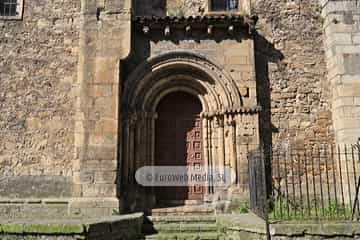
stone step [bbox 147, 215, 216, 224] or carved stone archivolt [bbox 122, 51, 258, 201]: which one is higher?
carved stone archivolt [bbox 122, 51, 258, 201]

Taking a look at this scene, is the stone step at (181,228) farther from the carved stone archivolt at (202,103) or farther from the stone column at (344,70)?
the stone column at (344,70)

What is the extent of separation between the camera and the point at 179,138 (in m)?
9.41

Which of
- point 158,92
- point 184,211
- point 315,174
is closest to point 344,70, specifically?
point 315,174

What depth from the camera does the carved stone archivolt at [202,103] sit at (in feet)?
28.6

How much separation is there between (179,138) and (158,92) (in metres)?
1.30

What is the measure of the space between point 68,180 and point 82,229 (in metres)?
3.96

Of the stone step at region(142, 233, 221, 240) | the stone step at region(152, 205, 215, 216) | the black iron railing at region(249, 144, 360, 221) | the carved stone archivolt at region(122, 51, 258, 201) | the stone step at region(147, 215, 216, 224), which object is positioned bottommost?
the stone step at region(142, 233, 221, 240)

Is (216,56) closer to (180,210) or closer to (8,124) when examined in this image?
(180,210)

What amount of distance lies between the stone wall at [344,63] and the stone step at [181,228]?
12.8 ft

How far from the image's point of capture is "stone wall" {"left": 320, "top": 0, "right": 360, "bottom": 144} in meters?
8.78

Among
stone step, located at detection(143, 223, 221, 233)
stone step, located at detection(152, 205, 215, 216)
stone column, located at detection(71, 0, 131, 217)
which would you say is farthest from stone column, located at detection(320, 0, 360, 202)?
stone column, located at detection(71, 0, 131, 217)

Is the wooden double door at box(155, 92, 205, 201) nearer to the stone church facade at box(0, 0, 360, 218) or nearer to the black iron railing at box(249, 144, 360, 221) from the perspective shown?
the stone church facade at box(0, 0, 360, 218)

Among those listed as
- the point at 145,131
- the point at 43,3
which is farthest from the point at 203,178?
the point at 43,3

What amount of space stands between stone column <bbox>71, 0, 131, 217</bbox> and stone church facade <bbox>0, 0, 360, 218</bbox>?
0.09 ft
